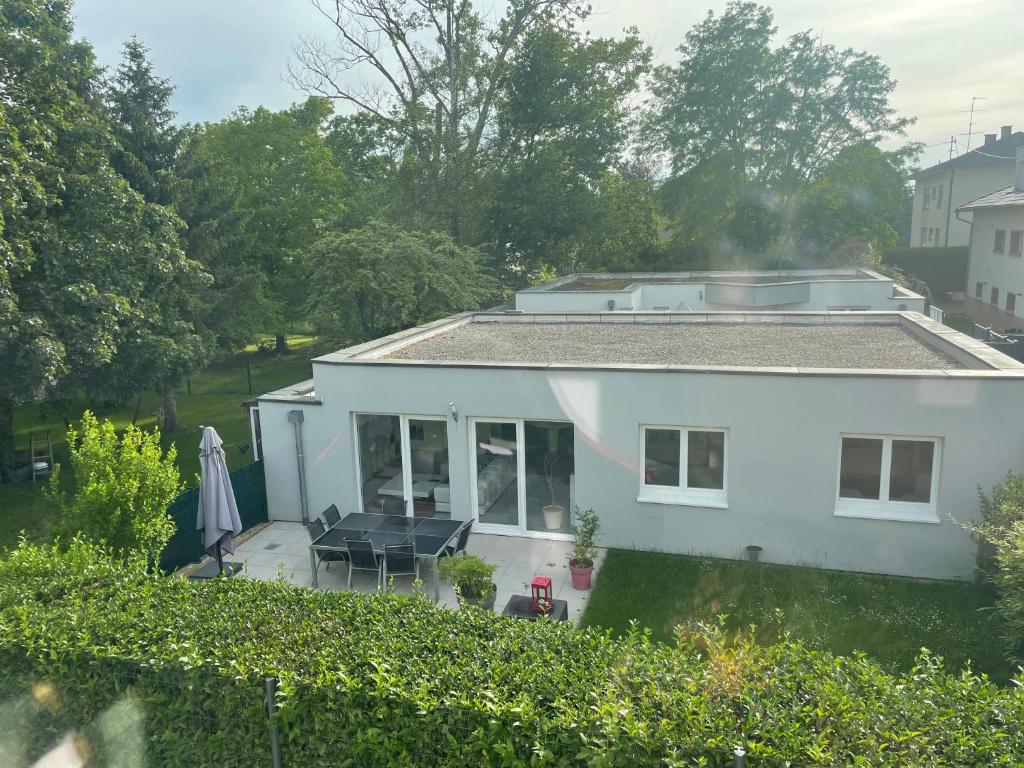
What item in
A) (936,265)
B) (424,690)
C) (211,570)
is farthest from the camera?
(936,265)

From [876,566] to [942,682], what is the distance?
269 inches

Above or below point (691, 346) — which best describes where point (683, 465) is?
below

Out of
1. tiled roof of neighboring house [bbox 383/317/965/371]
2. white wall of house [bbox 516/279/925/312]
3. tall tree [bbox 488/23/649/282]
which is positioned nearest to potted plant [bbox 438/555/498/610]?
tiled roof of neighboring house [bbox 383/317/965/371]

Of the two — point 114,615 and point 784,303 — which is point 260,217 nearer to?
point 784,303

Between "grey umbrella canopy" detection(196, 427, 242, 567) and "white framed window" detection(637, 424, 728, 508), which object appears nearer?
"grey umbrella canopy" detection(196, 427, 242, 567)

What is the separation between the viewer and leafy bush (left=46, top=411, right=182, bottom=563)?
9.98 m

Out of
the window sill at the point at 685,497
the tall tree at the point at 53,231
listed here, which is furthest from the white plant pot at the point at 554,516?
the tall tree at the point at 53,231

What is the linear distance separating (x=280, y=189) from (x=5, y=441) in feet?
68.7

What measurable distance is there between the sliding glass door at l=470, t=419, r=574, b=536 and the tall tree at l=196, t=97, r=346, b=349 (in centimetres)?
2224

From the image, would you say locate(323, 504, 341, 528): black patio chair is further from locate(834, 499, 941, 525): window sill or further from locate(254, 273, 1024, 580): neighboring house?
locate(834, 499, 941, 525): window sill

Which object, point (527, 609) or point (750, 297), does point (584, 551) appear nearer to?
point (527, 609)

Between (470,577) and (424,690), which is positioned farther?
(470,577)

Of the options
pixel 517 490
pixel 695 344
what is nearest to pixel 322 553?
pixel 517 490

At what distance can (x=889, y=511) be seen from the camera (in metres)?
11.5
